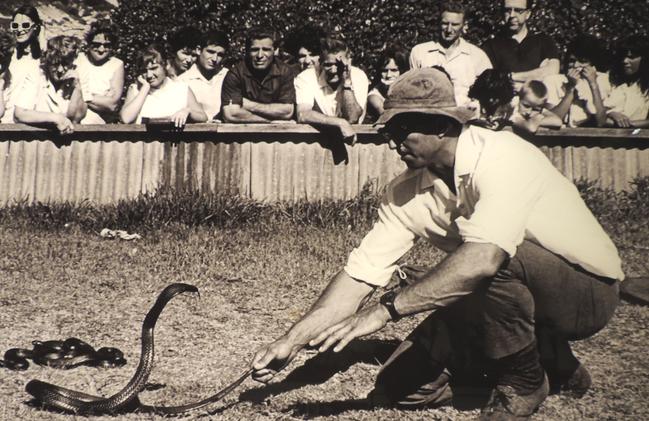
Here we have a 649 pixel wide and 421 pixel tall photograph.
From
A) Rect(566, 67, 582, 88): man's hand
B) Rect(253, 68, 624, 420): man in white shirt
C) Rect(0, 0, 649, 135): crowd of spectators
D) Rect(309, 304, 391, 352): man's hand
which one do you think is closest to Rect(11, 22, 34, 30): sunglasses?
Rect(0, 0, 649, 135): crowd of spectators

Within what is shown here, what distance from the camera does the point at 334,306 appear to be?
4.03 metres

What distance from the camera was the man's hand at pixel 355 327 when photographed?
11.4ft

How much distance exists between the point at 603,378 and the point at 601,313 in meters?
0.73

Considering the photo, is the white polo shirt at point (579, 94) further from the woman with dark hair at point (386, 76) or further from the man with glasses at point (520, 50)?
the woman with dark hair at point (386, 76)

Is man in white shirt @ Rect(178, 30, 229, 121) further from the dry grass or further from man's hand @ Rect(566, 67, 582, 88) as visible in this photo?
man's hand @ Rect(566, 67, 582, 88)

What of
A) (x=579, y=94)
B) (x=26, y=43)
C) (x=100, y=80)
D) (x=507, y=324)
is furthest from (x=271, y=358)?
(x=26, y=43)

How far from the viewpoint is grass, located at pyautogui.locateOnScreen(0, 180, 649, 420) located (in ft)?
14.0

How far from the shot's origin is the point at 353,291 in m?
4.09

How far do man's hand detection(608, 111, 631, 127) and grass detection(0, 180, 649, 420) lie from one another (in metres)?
0.71

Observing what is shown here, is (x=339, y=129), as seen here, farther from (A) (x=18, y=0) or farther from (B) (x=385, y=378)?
(A) (x=18, y=0)

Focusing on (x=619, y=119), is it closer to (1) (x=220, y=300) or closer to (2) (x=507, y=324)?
(1) (x=220, y=300)

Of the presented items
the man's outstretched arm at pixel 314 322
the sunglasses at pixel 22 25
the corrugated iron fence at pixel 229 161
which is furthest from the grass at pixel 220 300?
the sunglasses at pixel 22 25

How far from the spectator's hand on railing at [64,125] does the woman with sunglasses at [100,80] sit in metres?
0.60

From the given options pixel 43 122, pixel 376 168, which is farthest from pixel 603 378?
pixel 43 122
